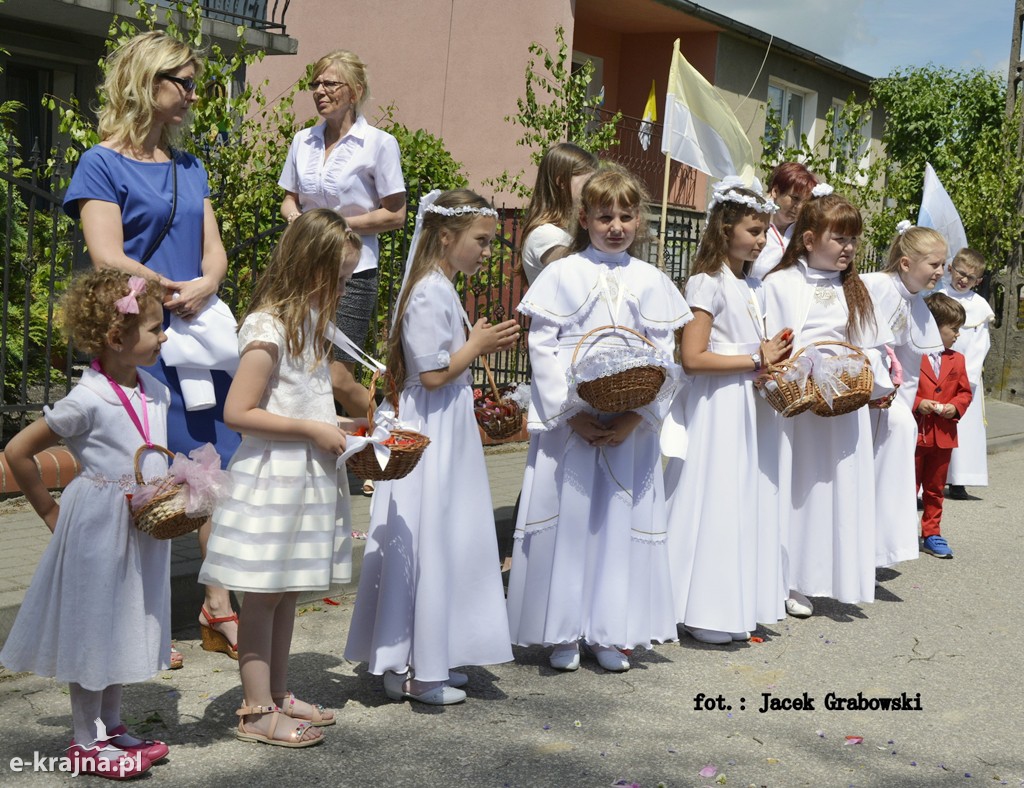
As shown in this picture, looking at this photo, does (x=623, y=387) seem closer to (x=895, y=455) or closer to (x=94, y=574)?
(x=94, y=574)

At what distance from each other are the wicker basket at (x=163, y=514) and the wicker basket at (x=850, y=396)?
2856mm

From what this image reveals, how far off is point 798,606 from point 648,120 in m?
10.7

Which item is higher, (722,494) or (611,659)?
(722,494)

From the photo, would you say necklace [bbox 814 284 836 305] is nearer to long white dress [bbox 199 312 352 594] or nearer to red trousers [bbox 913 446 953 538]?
red trousers [bbox 913 446 953 538]

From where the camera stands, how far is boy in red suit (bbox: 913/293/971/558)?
7.79 meters

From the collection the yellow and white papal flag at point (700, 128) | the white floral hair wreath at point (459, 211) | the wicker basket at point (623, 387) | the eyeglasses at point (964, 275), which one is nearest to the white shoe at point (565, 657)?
the wicker basket at point (623, 387)

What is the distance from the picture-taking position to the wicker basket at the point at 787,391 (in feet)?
17.3

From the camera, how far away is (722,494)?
5.38 meters

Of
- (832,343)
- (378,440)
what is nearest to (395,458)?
(378,440)

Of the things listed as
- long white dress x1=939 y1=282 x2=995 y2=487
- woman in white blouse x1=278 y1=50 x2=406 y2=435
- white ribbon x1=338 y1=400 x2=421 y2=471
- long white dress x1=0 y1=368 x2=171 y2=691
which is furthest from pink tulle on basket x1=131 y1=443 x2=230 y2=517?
long white dress x1=939 y1=282 x2=995 y2=487

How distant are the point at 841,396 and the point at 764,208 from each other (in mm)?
884

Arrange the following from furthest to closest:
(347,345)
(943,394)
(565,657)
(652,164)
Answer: (652,164) < (943,394) < (565,657) < (347,345)

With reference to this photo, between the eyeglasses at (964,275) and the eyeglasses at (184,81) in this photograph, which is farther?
the eyeglasses at (964,275)

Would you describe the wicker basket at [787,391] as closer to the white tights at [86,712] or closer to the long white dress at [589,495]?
the long white dress at [589,495]
